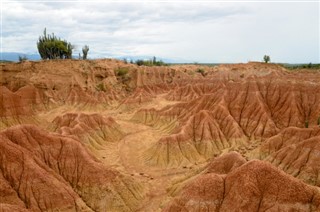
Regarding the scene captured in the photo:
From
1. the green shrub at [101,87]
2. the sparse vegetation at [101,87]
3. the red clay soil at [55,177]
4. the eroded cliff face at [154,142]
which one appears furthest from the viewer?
the green shrub at [101,87]

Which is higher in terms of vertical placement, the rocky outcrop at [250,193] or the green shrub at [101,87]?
the green shrub at [101,87]

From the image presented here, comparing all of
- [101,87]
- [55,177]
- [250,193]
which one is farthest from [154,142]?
[101,87]

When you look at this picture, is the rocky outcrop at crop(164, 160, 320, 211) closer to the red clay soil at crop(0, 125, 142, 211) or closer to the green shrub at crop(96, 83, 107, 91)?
the red clay soil at crop(0, 125, 142, 211)

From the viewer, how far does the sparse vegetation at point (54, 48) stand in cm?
12245

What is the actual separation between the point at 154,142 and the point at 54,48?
72.2 m

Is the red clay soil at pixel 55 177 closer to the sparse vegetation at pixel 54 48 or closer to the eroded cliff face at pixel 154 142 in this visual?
the eroded cliff face at pixel 154 142

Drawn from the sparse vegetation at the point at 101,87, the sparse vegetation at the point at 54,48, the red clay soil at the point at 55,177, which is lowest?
the red clay soil at the point at 55,177

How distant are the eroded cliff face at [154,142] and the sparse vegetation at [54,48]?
34.3ft

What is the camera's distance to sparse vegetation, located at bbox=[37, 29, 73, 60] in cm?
12245

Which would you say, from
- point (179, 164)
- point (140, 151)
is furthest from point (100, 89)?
point (179, 164)

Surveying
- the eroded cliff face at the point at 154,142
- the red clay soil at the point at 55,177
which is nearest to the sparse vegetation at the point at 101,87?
the eroded cliff face at the point at 154,142

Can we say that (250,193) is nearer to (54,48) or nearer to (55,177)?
(55,177)

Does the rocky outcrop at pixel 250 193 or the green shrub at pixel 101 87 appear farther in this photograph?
the green shrub at pixel 101 87

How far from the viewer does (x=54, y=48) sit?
123062 mm
